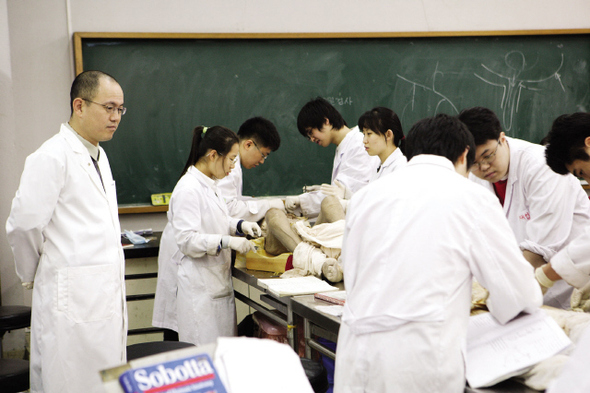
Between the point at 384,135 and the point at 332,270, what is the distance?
93cm

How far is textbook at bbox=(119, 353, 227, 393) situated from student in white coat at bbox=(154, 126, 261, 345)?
6.62 ft

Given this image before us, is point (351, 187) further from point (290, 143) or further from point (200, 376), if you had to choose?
point (200, 376)

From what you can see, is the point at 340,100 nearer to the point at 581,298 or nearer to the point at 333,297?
the point at 333,297

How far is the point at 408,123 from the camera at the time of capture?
482 cm

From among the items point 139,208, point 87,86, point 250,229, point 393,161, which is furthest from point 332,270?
point 139,208

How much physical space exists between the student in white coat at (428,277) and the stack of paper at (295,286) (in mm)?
871

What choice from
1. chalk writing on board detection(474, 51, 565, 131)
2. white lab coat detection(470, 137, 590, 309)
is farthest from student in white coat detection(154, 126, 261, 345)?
chalk writing on board detection(474, 51, 565, 131)

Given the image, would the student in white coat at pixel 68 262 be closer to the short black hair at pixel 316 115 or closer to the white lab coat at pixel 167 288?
the white lab coat at pixel 167 288

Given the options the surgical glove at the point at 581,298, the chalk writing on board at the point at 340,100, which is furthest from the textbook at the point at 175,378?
the chalk writing on board at the point at 340,100

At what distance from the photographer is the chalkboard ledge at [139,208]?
167 inches

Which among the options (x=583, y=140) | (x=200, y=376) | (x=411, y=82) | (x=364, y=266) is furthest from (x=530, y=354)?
(x=411, y=82)

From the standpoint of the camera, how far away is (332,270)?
8.52 ft

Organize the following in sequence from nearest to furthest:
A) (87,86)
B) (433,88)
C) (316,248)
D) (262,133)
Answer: (87,86) < (316,248) < (262,133) < (433,88)

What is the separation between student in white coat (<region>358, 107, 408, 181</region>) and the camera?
3.08 m
